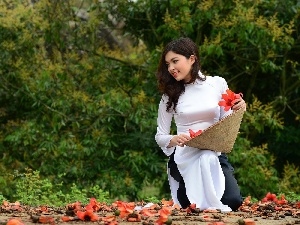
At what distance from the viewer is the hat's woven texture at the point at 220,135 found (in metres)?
5.76

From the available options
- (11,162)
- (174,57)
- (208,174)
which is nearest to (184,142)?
(208,174)

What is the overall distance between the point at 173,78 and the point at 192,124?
0.39 meters

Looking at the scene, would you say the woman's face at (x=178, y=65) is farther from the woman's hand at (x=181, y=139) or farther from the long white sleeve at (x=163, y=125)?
the woman's hand at (x=181, y=139)

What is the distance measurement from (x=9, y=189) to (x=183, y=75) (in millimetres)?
3564

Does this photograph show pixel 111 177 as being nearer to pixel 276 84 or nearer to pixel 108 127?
pixel 108 127

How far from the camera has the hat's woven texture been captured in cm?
576

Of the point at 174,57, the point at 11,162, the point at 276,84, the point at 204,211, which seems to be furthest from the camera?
the point at 276,84

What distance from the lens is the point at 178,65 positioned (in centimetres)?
609

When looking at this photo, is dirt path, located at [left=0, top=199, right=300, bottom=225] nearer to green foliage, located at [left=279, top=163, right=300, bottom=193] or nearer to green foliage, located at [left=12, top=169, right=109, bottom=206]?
green foliage, located at [left=12, top=169, right=109, bottom=206]

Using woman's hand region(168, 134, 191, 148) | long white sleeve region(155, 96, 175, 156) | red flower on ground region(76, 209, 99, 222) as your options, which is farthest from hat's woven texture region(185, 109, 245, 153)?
red flower on ground region(76, 209, 99, 222)

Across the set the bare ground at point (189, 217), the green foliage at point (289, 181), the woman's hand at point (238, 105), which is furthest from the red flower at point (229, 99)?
the green foliage at point (289, 181)

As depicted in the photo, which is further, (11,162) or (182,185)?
(11,162)

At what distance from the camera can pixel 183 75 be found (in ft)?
20.1

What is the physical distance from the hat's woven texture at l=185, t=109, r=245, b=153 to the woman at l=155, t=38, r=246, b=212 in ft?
0.33
